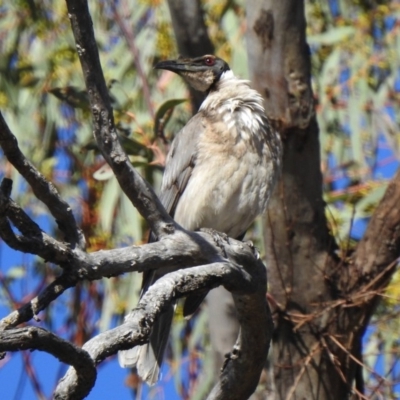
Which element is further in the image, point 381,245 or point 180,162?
point 180,162

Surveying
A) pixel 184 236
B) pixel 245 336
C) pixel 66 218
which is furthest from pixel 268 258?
pixel 66 218

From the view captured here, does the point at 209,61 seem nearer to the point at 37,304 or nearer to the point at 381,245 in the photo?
the point at 381,245

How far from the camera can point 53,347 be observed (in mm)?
2207

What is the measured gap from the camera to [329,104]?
21.9 ft

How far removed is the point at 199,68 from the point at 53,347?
2.92 metres

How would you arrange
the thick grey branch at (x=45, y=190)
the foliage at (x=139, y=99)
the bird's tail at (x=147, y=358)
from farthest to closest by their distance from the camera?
the foliage at (x=139, y=99), the bird's tail at (x=147, y=358), the thick grey branch at (x=45, y=190)

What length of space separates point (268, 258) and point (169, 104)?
1.05 metres

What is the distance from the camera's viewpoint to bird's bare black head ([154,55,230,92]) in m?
4.91

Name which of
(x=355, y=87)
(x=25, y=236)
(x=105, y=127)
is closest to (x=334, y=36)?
(x=355, y=87)

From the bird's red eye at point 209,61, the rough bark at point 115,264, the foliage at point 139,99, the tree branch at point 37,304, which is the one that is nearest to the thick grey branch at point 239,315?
the rough bark at point 115,264

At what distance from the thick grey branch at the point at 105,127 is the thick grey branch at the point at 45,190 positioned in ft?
0.88

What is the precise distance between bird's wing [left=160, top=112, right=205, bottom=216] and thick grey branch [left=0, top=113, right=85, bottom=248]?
1932mm

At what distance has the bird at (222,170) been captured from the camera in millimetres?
4469

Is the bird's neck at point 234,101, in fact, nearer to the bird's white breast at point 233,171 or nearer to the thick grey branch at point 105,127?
the bird's white breast at point 233,171
